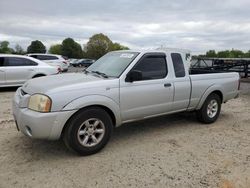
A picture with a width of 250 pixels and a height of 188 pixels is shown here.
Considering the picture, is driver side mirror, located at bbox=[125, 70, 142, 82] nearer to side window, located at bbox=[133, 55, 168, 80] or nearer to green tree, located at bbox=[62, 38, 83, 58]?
side window, located at bbox=[133, 55, 168, 80]

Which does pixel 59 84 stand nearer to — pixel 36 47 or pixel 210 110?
pixel 210 110

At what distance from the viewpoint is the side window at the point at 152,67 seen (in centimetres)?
508

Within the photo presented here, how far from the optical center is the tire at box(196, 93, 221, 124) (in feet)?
20.5

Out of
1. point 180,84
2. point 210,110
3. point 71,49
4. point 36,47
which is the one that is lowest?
point 210,110

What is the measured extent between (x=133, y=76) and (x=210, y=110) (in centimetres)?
261

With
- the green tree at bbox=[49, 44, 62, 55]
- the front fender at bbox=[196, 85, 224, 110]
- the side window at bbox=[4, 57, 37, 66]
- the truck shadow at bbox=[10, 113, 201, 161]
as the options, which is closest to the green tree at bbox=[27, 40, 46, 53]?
the green tree at bbox=[49, 44, 62, 55]

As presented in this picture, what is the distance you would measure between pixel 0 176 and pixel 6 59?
8222 mm

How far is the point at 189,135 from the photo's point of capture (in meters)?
5.52

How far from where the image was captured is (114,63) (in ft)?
17.1

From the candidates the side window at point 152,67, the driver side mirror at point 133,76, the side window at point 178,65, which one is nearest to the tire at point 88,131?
the driver side mirror at point 133,76

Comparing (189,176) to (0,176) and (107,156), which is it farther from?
(0,176)

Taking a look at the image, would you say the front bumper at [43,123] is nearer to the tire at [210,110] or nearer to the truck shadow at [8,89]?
the tire at [210,110]

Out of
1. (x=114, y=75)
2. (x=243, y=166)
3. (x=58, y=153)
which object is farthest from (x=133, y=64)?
(x=243, y=166)

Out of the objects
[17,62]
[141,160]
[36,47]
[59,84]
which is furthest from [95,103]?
[36,47]
